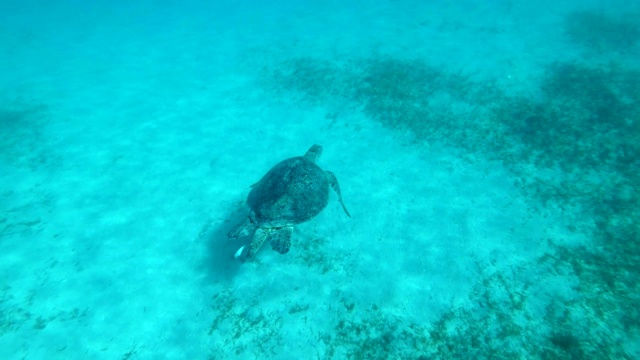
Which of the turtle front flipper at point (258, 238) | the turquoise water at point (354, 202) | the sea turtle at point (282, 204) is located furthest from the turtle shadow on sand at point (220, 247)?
the turtle front flipper at point (258, 238)

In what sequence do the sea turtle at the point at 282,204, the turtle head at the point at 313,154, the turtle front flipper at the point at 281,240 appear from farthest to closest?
the turtle head at the point at 313,154 < the sea turtle at the point at 282,204 < the turtle front flipper at the point at 281,240

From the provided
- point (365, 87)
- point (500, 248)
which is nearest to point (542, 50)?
point (365, 87)

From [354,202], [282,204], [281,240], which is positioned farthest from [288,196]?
[354,202]

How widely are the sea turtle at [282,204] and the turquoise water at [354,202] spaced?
86 centimetres

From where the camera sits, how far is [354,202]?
6.64m

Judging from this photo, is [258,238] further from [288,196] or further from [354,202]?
[354,202]

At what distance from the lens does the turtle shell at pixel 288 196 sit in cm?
519

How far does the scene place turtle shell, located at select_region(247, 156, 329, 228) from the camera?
5188mm

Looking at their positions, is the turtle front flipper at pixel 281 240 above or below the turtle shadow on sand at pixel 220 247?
above

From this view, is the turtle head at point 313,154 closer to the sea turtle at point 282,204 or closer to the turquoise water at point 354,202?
the turquoise water at point 354,202

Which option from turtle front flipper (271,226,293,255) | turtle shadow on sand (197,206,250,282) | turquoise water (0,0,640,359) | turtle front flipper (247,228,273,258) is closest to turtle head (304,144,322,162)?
turquoise water (0,0,640,359)

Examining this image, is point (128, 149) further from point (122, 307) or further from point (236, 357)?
point (236, 357)

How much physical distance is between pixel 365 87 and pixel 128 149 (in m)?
7.74

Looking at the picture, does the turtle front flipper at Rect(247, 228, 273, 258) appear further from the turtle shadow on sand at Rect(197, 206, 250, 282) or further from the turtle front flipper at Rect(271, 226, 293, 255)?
the turtle shadow on sand at Rect(197, 206, 250, 282)
